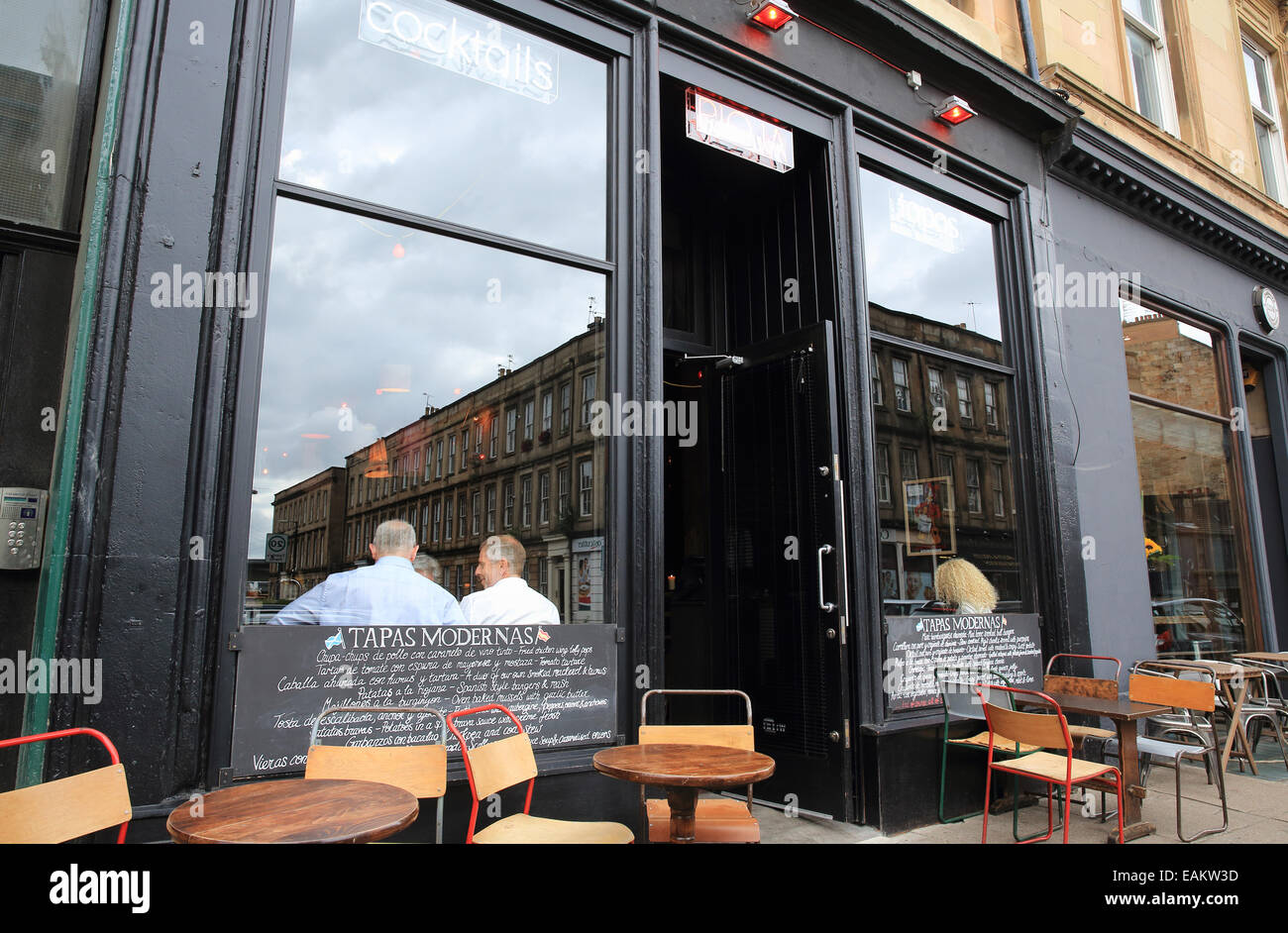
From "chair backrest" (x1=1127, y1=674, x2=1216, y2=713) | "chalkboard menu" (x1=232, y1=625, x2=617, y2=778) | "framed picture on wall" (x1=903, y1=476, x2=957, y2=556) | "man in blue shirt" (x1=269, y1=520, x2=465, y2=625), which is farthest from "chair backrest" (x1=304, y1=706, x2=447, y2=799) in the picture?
"chair backrest" (x1=1127, y1=674, x2=1216, y2=713)

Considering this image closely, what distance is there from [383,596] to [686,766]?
170cm

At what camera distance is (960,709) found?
217 inches

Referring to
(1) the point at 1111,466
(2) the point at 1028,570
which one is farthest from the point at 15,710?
(1) the point at 1111,466

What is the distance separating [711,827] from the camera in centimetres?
350

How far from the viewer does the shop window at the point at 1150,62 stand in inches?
368

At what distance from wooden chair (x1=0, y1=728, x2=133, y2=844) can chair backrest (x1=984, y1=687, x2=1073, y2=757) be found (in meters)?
3.85

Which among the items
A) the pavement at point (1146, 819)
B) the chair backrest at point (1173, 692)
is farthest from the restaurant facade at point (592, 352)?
the chair backrest at point (1173, 692)

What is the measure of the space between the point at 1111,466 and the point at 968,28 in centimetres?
413

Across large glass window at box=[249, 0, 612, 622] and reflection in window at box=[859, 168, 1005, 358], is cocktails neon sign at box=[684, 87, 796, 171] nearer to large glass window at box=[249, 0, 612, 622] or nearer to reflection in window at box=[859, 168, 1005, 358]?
large glass window at box=[249, 0, 612, 622]

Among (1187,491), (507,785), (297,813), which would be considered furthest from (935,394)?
(297,813)

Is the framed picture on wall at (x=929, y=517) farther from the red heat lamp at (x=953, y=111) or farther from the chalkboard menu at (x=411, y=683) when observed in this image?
the red heat lamp at (x=953, y=111)

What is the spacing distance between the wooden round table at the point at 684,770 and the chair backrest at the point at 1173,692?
10.6 feet

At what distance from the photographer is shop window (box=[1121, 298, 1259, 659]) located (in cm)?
796
